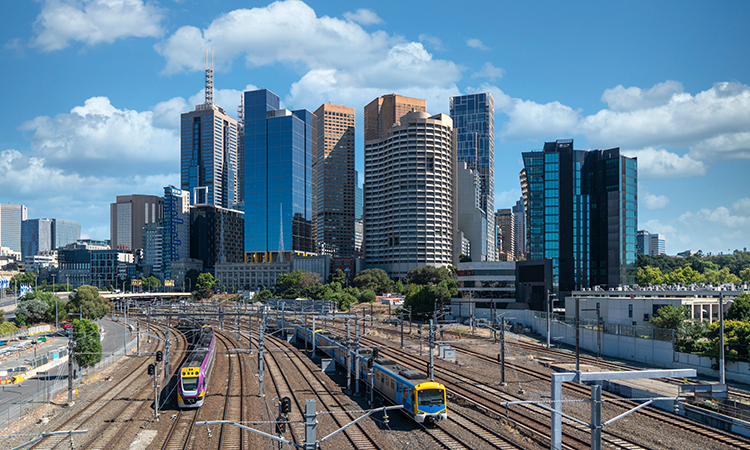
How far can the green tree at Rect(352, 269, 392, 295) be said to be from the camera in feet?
606

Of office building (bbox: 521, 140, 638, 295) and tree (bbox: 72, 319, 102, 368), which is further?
office building (bbox: 521, 140, 638, 295)

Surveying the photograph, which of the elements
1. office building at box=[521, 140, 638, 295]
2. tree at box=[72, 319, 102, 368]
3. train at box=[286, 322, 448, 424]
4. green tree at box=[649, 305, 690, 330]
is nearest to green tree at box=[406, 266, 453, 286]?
office building at box=[521, 140, 638, 295]

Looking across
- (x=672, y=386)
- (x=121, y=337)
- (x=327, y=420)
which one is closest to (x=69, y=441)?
(x=327, y=420)

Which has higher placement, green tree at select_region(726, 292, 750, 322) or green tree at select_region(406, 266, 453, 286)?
green tree at select_region(726, 292, 750, 322)

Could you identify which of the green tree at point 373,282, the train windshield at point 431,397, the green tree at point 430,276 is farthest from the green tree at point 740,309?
the green tree at point 373,282

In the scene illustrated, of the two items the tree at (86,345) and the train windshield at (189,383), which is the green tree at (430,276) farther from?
the train windshield at (189,383)

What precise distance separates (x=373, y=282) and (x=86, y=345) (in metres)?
134

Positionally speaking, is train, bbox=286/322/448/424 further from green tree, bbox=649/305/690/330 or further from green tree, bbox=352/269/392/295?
green tree, bbox=352/269/392/295

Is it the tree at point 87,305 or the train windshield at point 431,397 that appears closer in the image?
the train windshield at point 431,397

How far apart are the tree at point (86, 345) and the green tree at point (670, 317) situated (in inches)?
2467

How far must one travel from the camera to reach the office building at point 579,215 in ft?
426

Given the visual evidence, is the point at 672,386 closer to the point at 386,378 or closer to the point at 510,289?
the point at 386,378

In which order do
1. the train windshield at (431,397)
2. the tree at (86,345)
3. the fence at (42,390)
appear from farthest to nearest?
the tree at (86,345) → the fence at (42,390) → the train windshield at (431,397)

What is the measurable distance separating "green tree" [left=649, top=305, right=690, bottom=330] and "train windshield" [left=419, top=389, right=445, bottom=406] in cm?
3889
